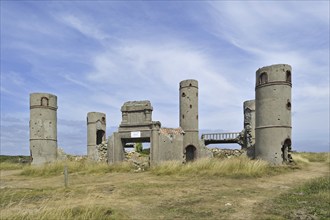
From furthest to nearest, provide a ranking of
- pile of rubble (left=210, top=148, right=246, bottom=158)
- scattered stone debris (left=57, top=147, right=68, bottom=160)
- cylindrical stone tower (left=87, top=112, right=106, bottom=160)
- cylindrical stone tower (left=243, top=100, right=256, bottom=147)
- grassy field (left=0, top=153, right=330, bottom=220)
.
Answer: cylindrical stone tower (left=87, top=112, right=106, bottom=160)
cylindrical stone tower (left=243, top=100, right=256, bottom=147)
pile of rubble (left=210, top=148, right=246, bottom=158)
scattered stone debris (left=57, top=147, right=68, bottom=160)
grassy field (left=0, top=153, right=330, bottom=220)

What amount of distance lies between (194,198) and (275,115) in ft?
33.4

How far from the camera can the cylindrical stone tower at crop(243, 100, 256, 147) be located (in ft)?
86.5

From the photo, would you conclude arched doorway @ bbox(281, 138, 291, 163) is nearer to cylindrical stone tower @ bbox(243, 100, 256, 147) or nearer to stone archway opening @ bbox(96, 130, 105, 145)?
cylindrical stone tower @ bbox(243, 100, 256, 147)

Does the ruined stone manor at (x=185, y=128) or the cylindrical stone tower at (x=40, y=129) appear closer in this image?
the ruined stone manor at (x=185, y=128)

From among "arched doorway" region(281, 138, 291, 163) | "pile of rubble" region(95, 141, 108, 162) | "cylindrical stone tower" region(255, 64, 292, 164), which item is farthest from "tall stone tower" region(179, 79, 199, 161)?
"arched doorway" region(281, 138, 291, 163)

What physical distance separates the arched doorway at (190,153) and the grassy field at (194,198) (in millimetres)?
9662

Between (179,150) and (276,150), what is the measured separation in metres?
6.22

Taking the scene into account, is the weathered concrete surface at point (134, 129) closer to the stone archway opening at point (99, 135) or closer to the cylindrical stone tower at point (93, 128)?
the cylindrical stone tower at point (93, 128)

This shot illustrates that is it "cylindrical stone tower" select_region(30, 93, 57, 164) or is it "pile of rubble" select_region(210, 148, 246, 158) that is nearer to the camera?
"cylindrical stone tower" select_region(30, 93, 57, 164)

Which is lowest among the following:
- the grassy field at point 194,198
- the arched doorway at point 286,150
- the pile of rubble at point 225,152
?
the pile of rubble at point 225,152

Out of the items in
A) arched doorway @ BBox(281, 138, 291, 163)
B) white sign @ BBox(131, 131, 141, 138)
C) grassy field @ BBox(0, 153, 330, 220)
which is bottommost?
grassy field @ BBox(0, 153, 330, 220)

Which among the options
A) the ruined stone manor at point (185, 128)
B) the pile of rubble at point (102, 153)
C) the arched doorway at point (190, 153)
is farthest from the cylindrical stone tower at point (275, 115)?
the pile of rubble at point (102, 153)

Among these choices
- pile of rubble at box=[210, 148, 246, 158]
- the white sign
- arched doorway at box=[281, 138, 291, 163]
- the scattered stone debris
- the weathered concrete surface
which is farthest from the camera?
pile of rubble at box=[210, 148, 246, 158]

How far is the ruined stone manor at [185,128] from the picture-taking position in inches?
673
